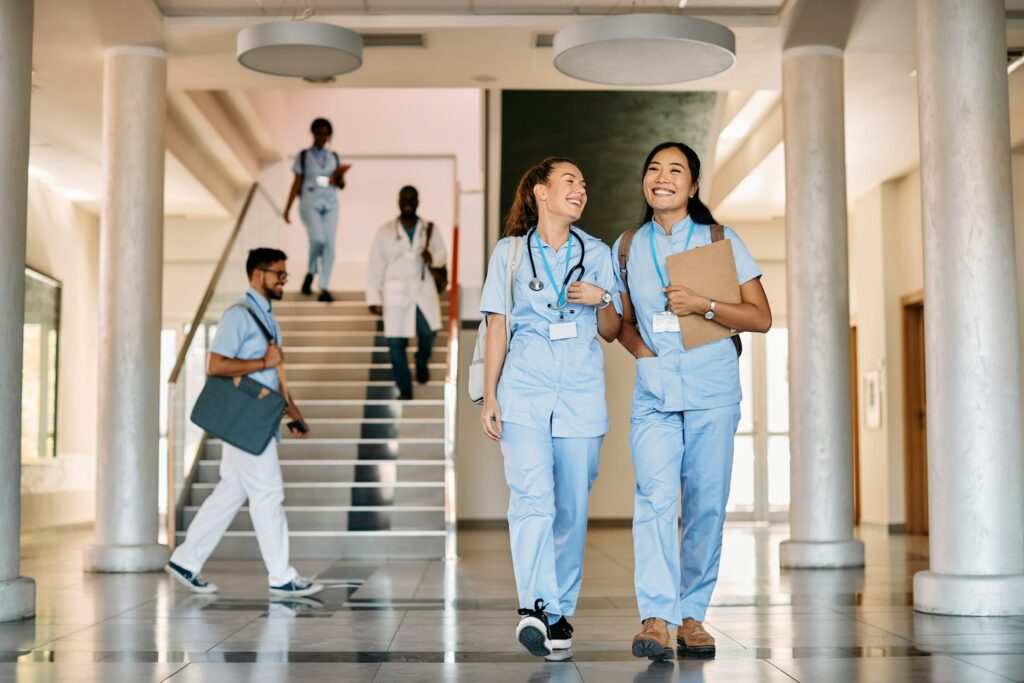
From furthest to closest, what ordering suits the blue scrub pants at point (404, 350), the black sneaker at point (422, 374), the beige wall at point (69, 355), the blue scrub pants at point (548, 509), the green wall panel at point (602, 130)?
the beige wall at point (69, 355), the green wall panel at point (602, 130), the black sneaker at point (422, 374), the blue scrub pants at point (404, 350), the blue scrub pants at point (548, 509)

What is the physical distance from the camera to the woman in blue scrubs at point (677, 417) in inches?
176

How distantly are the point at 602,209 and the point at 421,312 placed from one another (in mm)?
3548

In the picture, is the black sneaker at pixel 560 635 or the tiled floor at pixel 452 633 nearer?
the tiled floor at pixel 452 633

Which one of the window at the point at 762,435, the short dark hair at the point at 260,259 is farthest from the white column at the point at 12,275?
the window at the point at 762,435

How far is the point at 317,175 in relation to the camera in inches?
522

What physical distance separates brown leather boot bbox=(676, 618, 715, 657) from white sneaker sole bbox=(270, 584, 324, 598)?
9.69ft

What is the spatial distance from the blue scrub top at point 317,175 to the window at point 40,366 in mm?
3356

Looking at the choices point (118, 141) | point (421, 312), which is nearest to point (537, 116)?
point (421, 312)

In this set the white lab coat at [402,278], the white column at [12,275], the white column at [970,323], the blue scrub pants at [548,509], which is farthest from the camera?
the white lab coat at [402,278]

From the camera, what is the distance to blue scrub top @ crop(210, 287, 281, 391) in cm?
706

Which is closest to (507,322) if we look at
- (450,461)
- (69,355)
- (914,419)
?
(450,461)

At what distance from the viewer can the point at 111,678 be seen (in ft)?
13.8

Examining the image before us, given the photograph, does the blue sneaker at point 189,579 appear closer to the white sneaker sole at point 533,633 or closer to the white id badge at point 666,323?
the white sneaker sole at point 533,633

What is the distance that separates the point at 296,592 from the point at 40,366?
8.72 m
